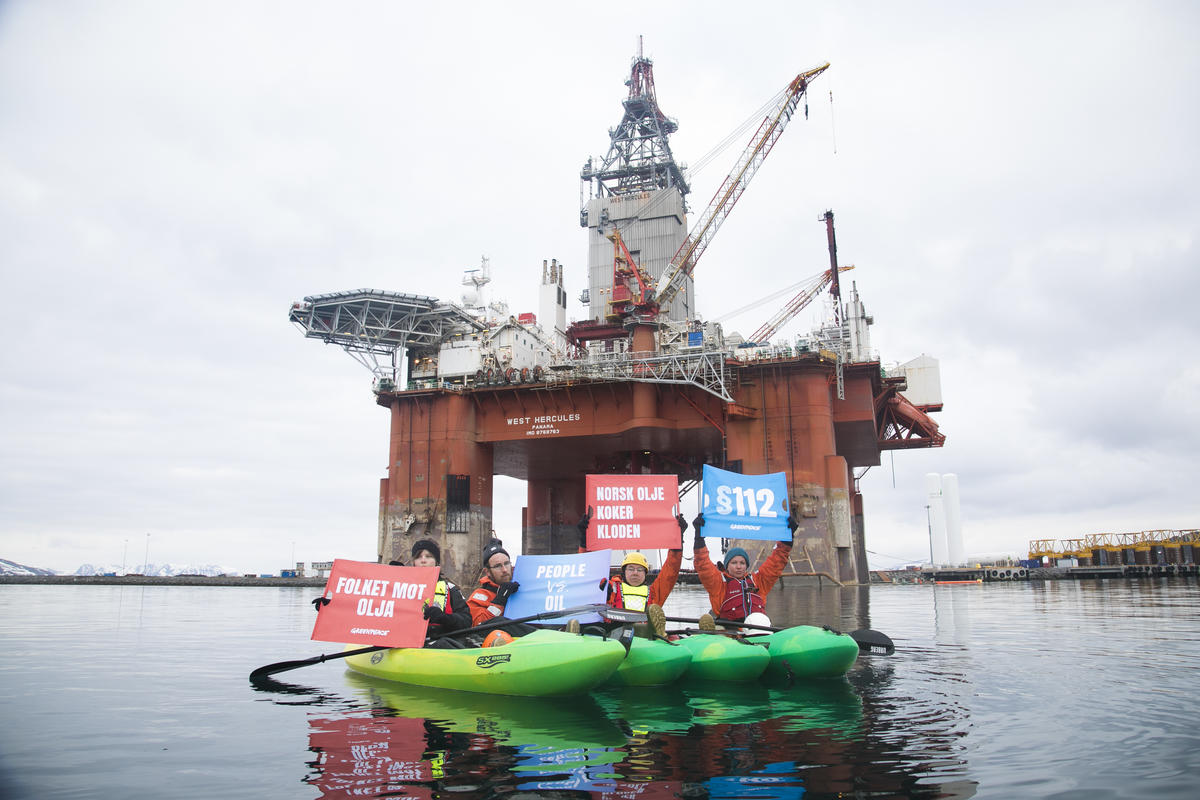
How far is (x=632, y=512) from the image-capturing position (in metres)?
13.3

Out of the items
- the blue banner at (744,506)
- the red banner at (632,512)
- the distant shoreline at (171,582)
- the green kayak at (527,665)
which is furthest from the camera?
the distant shoreline at (171,582)

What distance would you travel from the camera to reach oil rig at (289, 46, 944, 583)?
38.8m

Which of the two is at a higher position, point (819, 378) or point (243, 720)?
point (819, 378)

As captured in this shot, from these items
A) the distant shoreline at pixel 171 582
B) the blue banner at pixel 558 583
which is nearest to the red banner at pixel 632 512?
the blue banner at pixel 558 583

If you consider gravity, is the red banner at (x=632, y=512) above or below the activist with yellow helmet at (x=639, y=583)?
above

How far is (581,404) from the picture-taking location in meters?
42.6

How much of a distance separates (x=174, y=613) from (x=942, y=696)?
101 ft

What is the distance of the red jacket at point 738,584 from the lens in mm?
11625

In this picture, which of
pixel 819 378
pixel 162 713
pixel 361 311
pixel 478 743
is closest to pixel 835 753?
pixel 478 743

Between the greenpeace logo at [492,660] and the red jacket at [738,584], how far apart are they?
3331 mm

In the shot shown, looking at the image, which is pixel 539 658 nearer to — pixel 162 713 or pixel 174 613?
pixel 162 713

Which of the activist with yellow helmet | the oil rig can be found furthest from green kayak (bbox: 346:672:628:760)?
the oil rig

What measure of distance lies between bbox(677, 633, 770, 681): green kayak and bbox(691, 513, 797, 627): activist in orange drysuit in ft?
4.51

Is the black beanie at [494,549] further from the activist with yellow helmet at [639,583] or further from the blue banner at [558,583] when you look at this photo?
the activist with yellow helmet at [639,583]
